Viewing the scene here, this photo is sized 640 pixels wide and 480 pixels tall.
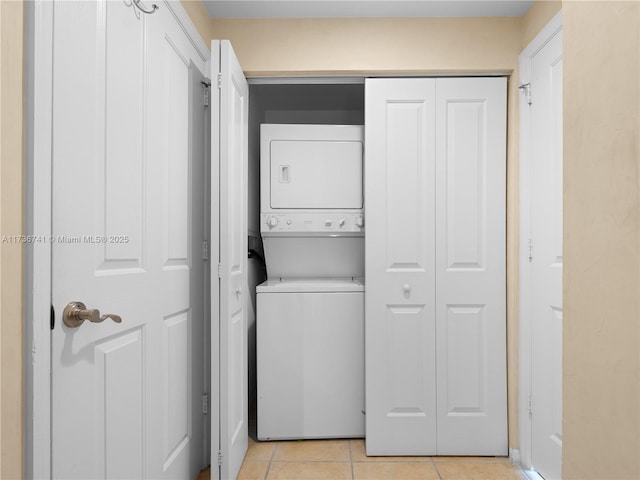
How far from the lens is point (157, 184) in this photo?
63.2 inches

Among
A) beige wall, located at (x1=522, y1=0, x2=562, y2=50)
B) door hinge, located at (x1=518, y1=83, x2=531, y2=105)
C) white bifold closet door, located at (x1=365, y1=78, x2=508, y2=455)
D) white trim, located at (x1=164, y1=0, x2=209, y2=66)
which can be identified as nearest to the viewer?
white trim, located at (x1=164, y1=0, x2=209, y2=66)

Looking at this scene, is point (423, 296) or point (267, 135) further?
point (267, 135)

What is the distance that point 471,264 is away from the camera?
2.41 metres

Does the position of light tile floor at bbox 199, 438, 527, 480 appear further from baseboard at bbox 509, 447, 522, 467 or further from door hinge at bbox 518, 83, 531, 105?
door hinge at bbox 518, 83, 531, 105

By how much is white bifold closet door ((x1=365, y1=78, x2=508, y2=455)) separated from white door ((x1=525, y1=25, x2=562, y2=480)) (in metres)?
0.19

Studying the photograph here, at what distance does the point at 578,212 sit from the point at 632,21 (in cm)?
30

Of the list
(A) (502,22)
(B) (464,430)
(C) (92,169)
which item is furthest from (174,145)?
(B) (464,430)

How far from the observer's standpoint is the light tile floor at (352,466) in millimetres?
2211

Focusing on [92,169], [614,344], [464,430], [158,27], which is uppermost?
[158,27]

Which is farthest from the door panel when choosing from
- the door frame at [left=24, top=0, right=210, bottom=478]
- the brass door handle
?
the door frame at [left=24, top=0, right=210, bottom=478]

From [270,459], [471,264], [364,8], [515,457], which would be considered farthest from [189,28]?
[515,457]

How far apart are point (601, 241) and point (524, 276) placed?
173 centimetres

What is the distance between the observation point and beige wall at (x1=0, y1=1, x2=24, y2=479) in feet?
2.87

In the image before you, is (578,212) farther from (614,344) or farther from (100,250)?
(100,250)
